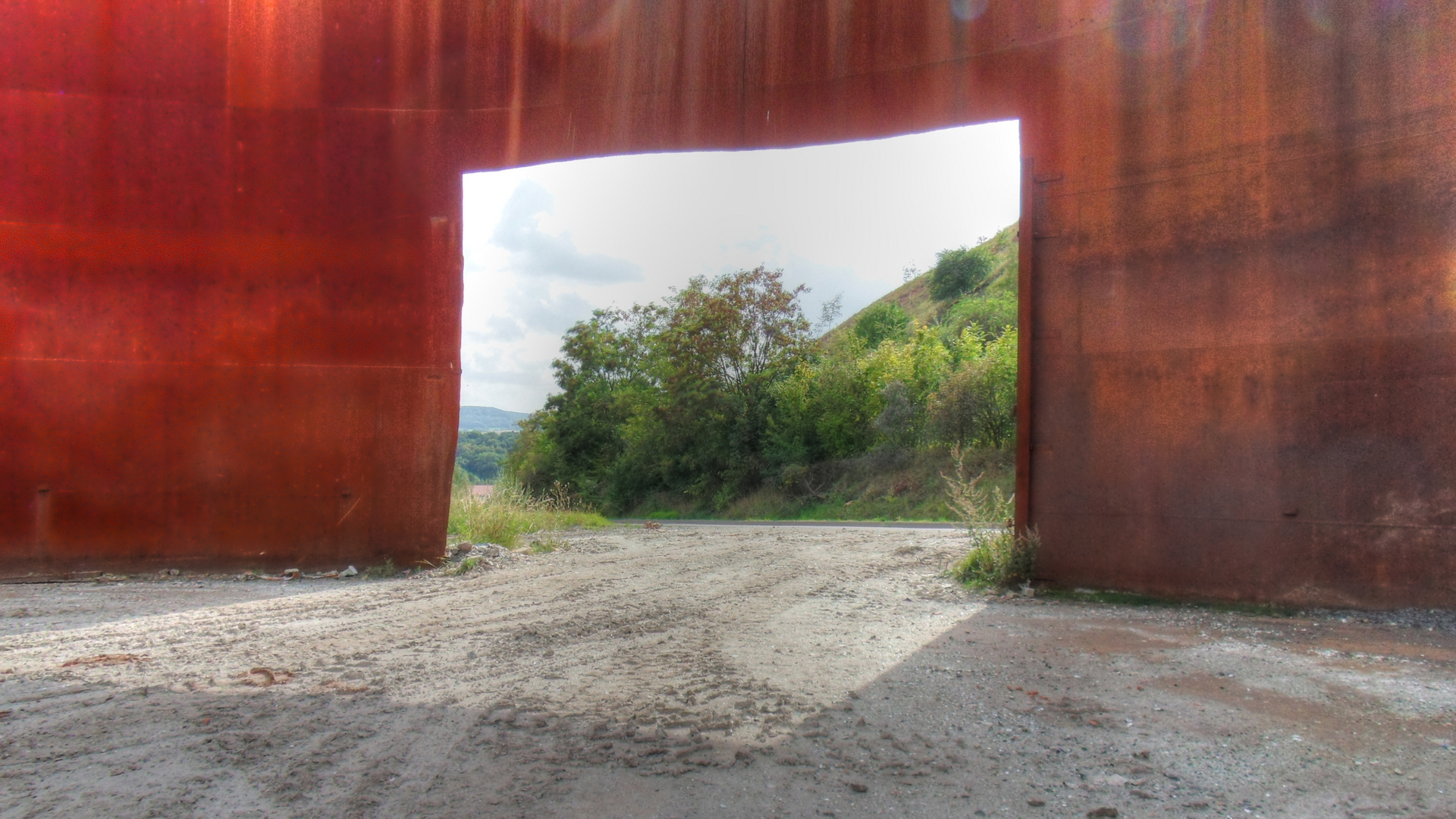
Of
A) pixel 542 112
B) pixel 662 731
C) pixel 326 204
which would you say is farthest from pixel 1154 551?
pixel 326 204

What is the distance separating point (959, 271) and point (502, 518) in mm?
42098

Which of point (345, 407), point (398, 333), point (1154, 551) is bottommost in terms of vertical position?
point (1154, 551)

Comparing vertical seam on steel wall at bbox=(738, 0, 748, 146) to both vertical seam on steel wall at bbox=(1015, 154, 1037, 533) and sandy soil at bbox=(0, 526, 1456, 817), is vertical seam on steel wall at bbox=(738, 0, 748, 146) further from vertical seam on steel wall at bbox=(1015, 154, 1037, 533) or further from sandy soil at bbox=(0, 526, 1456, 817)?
sandy soil at bbox=(0, 526, 1456, 817)

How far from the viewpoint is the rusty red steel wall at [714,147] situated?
16.5 ft

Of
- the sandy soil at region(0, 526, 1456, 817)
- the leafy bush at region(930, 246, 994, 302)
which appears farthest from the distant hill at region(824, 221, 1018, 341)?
the sandy soil at region(0, 526, 1456, 817)

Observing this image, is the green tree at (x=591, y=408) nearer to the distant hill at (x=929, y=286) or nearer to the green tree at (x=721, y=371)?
the green tree at (x=721, y=371)

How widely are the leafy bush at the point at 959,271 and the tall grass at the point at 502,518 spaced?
3711 centimetres

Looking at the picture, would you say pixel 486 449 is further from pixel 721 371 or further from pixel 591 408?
pixel 721 371

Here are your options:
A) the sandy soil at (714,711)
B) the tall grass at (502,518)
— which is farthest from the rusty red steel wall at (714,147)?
the tall grass at (502,518)

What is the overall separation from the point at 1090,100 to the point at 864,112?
1.72 meters

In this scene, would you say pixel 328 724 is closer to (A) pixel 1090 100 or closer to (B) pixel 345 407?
(B) pixel 345 407

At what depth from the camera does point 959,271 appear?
47.4 m

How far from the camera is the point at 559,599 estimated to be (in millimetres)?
5840

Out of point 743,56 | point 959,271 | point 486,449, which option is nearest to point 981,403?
point 743,56
